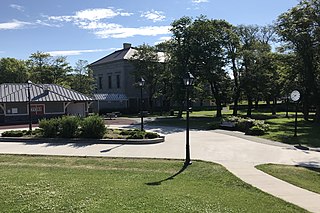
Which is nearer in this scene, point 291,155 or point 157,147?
point 291,155

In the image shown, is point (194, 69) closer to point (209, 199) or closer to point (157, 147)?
point (157, 147)

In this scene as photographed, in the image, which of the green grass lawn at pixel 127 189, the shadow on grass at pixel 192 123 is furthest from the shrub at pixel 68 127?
the shadow on grass at pixel 192 123

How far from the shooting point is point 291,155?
14.3 metres

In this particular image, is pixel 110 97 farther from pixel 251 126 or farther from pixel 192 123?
pixel 251 126

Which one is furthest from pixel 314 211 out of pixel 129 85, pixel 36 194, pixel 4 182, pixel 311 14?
pixel 129 85

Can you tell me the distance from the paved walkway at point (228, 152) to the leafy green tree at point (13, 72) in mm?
43805

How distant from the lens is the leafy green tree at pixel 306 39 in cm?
2797

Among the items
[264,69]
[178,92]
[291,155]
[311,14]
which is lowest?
[291,155]

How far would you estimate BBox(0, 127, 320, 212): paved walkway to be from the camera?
9.40 meters

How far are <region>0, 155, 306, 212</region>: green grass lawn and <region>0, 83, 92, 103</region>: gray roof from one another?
23.7 m

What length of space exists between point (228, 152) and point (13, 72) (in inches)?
2127

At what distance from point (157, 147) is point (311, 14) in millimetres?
20411

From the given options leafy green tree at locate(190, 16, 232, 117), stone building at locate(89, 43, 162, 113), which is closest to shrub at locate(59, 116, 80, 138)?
leafy green tree at locate(190, 16, 232, 117)

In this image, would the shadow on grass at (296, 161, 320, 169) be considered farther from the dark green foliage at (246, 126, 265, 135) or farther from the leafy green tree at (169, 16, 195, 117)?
the leafy green tree at (169, 16, 195, 117)
